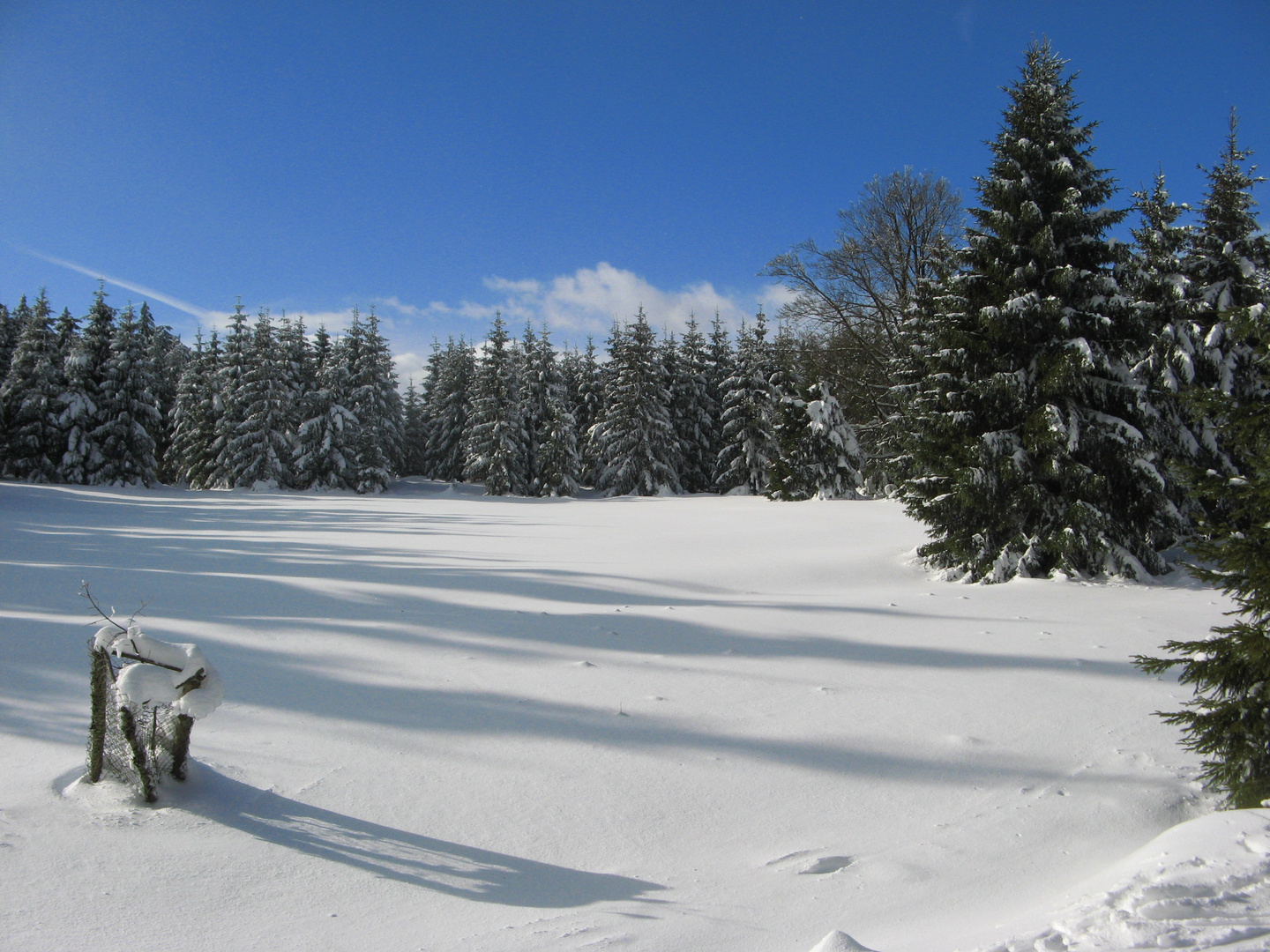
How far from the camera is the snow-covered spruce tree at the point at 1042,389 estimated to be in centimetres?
1031

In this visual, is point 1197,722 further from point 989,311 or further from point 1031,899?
point 989,311

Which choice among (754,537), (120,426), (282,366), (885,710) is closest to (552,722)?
A: (885,710)

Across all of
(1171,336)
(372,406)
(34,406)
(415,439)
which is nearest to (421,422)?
(415,439)

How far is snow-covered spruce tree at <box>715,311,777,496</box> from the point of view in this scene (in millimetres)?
37031

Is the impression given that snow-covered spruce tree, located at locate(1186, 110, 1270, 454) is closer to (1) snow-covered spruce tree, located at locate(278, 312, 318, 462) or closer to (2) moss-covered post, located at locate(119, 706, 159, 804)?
(2) moss-covered post, located at locate(119, 706, 159, 804)

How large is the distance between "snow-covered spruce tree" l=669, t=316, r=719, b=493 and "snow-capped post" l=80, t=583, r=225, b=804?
130 ft

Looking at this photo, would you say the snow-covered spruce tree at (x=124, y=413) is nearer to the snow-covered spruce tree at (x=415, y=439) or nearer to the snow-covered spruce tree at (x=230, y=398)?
the snow-covered spruce tree at (x=230, y=398)

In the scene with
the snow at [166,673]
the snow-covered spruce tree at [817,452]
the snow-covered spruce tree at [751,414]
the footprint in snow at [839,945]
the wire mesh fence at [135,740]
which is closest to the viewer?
the footprint in snow at [839,945]

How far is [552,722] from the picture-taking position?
489 centimetres

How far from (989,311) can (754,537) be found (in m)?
6.86

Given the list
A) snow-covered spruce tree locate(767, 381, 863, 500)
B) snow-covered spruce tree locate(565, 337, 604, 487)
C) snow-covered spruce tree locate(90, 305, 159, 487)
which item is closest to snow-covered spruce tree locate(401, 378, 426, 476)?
snow-covered spruce tree locate(565, 337, 604, 487)

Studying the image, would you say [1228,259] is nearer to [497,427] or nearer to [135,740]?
[135,740]

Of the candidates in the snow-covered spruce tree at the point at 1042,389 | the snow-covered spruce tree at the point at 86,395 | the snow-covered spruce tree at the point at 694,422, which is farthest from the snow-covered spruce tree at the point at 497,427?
the snow-covered spruce tree at the point at 1042,389

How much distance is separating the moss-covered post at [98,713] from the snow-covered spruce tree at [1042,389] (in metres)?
10.1
